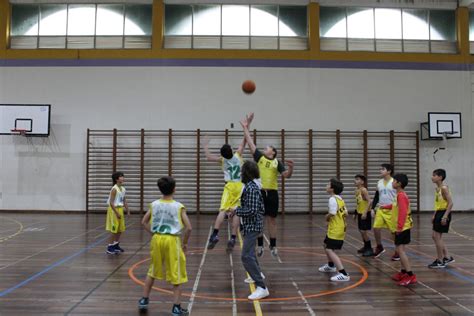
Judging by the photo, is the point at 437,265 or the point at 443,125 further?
the point at 443,125

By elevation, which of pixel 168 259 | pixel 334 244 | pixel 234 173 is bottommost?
pixel 334 244

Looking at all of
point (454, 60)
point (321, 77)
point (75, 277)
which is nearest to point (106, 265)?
point (75, 277)

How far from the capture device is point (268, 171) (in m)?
5.68

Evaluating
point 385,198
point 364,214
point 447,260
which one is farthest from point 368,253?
point 447,260

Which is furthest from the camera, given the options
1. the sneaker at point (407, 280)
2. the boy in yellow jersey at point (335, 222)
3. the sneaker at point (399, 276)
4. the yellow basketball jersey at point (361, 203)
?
the yellow basketball jersey at point (361, 203)

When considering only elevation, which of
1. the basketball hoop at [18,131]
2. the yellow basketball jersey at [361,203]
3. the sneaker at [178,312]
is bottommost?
the sneaker at [178,312]

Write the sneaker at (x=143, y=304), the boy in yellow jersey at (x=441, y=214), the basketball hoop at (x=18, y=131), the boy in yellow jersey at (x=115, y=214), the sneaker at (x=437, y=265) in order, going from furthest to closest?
the basketball hoop at (x=18, y=131)
the boy in yellow jersey at (x=115, y=214)
the sneaker at (x=437, y=265)
the boy in yellow jersey at (x=441, y=214)
the sneaker at (x=143, y=304)

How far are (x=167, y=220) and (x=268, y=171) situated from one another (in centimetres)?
232

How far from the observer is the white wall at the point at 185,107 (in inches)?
536

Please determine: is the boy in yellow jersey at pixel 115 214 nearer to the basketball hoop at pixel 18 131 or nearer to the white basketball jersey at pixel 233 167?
the white basketball jersey at pixel 233 167

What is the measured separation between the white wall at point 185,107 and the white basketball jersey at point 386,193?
7842mm

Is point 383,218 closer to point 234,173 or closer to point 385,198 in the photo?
point 385,198

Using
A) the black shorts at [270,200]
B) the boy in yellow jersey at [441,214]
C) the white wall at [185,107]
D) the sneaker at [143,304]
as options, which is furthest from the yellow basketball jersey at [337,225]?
the white wall at [185,107]

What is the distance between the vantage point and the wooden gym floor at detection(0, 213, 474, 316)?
3912mm
